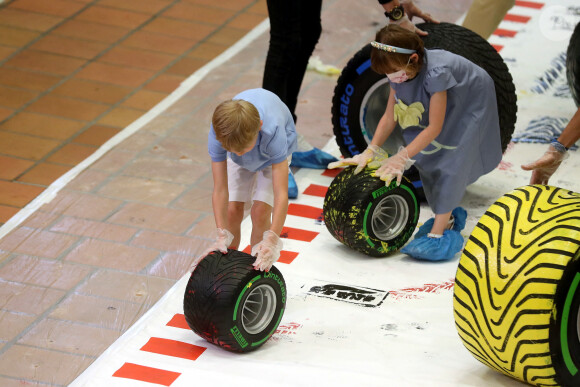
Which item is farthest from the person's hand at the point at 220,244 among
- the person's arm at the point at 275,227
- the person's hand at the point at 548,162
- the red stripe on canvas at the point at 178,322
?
the person's hand at the point at 548,162

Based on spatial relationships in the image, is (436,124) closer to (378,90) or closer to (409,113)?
(409,113)

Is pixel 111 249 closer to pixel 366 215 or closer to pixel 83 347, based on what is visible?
pixel 83 347

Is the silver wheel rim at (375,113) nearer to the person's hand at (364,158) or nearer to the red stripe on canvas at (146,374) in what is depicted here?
the person's hand at (364,158)

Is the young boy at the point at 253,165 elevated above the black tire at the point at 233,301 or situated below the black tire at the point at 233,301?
above

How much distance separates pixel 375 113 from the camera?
4.65 metres

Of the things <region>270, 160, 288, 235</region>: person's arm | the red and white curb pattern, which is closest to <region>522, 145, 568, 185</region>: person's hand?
<region>270, 160, 288, 235</region>: person's arm

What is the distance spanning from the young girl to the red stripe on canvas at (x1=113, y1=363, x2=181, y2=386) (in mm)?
1311

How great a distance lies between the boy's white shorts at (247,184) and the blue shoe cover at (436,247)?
0.72 m

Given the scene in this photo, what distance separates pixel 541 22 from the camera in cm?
684

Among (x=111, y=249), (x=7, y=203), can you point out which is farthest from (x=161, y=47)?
(x=111, y=249)

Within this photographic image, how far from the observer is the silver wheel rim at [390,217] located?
3926mm

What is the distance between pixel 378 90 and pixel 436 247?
1.03 metres

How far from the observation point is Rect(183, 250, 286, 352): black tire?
307 centimetres

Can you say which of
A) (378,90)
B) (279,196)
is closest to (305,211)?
(378,90)
